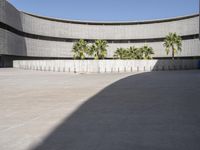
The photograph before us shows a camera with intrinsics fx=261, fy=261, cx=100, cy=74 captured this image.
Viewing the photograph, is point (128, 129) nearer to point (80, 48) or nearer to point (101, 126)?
point (101, 126)

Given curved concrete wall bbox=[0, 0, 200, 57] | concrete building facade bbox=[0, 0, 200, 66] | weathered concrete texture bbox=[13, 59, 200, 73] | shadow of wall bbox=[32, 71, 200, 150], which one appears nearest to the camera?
shadow of wall bbox=[32, 71, 200, 150]

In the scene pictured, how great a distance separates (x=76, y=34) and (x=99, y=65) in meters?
44.6

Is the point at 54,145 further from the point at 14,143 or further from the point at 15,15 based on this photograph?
the point at 15,15

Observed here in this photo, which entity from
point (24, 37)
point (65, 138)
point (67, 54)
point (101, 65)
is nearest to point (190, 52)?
point (67, 54)

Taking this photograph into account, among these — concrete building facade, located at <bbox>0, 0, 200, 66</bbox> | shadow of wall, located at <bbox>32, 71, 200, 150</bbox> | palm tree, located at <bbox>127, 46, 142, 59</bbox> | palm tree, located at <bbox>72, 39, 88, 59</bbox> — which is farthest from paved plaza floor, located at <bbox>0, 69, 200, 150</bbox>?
palm tree, located at <bbox>127, 46, 142, 59</bbox>

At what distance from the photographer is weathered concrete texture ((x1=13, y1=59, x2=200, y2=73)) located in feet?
149

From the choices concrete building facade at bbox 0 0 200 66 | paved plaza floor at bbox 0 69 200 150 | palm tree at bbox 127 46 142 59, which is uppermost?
concrete building facade at bbox 0 0 200 66

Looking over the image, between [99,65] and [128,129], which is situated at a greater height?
[99,65]

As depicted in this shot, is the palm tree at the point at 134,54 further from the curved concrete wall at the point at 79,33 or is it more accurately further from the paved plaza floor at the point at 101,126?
the paved plaza floor at the point at 101,126

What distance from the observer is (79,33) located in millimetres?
89375

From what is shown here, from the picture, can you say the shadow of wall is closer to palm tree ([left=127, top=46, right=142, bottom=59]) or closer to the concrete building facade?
the concrete building facade

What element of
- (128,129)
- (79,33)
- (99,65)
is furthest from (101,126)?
(79,33)

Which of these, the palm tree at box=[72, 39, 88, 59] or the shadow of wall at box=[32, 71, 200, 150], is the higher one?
the palm tree at box=[72, 39, 88, 59]

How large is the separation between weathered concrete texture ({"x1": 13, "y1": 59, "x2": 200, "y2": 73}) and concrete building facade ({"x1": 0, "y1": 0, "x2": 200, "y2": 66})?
53.4ft
